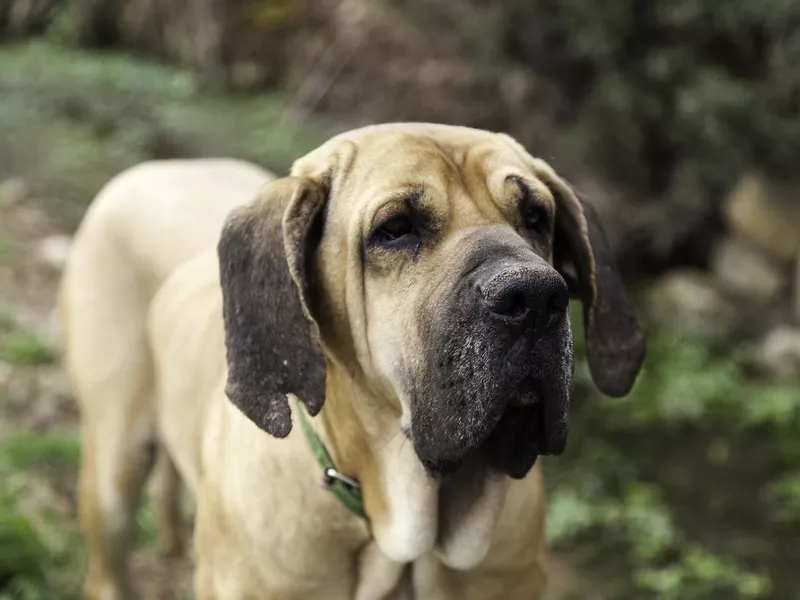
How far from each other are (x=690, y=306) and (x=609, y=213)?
83 centimetres

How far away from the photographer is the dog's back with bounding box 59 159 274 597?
12.0ft

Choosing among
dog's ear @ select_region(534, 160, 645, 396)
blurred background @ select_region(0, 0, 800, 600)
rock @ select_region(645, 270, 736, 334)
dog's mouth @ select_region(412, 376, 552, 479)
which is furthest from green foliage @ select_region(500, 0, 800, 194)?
dog's mouth @ select_region(412, 376, 552, 479)

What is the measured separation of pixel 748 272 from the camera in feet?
23.9

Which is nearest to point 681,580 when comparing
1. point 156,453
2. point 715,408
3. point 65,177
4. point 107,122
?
point 715,408

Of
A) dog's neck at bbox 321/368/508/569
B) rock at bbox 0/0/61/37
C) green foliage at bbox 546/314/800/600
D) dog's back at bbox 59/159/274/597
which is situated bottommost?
rock at bbox 0/0/61/37

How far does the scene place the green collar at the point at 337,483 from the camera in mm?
2611

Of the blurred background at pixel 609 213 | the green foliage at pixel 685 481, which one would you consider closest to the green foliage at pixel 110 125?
the blurred background at pixel 609 213

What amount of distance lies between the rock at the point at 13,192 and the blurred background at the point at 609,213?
18mm

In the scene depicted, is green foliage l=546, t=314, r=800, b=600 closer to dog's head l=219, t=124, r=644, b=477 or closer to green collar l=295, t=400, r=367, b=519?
green collar l=295, t=400, r=367, b=519

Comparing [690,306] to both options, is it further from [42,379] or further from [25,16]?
[25,16]

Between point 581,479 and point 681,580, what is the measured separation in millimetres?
956

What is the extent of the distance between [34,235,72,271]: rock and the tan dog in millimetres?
4239

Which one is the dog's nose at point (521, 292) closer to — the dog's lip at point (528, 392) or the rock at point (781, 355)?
the dog's lip at point (528, 392)

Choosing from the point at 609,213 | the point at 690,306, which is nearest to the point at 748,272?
the point at 690,306
